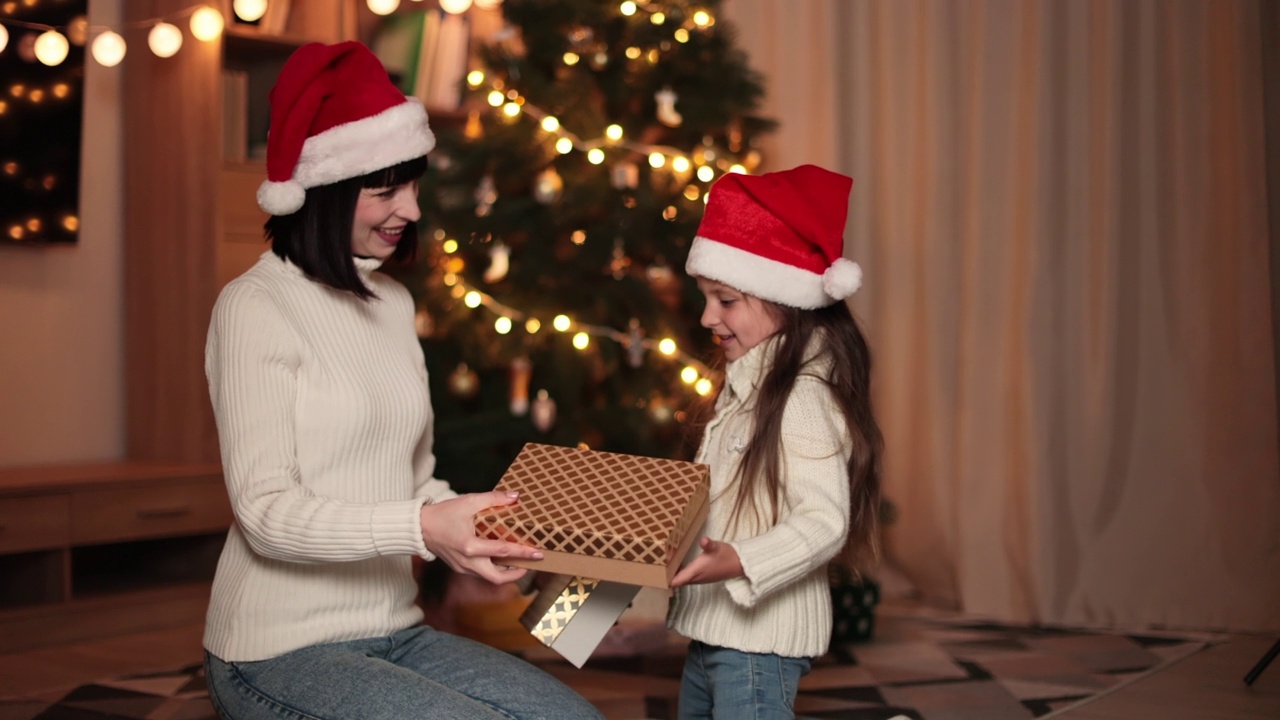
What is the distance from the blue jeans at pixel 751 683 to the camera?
164 centimetres

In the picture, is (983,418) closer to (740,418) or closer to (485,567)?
(740,418)

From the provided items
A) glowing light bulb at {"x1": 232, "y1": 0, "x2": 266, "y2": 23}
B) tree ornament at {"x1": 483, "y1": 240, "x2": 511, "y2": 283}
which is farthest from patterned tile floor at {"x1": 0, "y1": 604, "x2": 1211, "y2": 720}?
glowing light bulb at {"x1": 232, "y1": 0, "x2": 266, "y2": 23}

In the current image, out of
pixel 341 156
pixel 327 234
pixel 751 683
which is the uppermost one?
pixel 341 156

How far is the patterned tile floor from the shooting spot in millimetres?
2627

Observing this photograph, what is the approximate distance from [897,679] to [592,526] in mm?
1820

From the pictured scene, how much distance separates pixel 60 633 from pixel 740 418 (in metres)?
2.33

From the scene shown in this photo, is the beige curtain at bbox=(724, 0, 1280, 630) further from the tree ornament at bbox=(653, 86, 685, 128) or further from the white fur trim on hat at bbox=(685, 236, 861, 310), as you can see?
the white fur trim on hat at bbox=(685, 236, 861, 310)

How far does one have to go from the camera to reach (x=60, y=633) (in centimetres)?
323

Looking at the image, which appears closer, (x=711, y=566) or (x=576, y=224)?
(x=711, y=566)

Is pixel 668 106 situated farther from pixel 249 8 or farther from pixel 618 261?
pixel 249 8

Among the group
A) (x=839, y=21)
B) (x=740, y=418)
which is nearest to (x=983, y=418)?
(x=839, y=21)

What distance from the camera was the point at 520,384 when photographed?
331 cm

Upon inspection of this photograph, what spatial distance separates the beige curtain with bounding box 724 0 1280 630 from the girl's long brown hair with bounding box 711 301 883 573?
1.91 m

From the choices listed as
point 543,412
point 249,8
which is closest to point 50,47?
point 249,8
